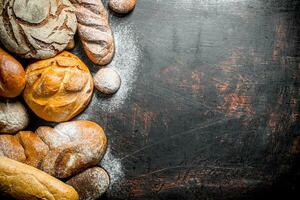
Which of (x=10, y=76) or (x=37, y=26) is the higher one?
(x=37, y=26)

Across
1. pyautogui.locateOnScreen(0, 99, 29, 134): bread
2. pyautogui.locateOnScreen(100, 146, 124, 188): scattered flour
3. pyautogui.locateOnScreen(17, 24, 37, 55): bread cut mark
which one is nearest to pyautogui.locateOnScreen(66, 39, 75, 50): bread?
pyautogui.locateOnScreen(17, 24, 37, 55): bread cut mark

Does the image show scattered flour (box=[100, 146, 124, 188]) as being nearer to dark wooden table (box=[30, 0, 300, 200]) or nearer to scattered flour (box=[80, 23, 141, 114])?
dark wooden table (box=[30, 0, 300, 200])

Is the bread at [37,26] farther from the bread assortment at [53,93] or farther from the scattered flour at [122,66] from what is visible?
the scattered flour at [122,66]

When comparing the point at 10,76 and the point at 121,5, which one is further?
the point at 121,5

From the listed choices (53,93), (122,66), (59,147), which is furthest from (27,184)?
(122,66)

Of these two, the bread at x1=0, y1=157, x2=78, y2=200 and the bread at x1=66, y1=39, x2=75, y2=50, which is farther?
the bread at x1=66, y1=39, x2=75, y2=50

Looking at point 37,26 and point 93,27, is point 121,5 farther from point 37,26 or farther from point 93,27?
point 37,26

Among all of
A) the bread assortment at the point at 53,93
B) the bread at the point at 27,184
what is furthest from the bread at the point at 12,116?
the bread at the point at 27,184
